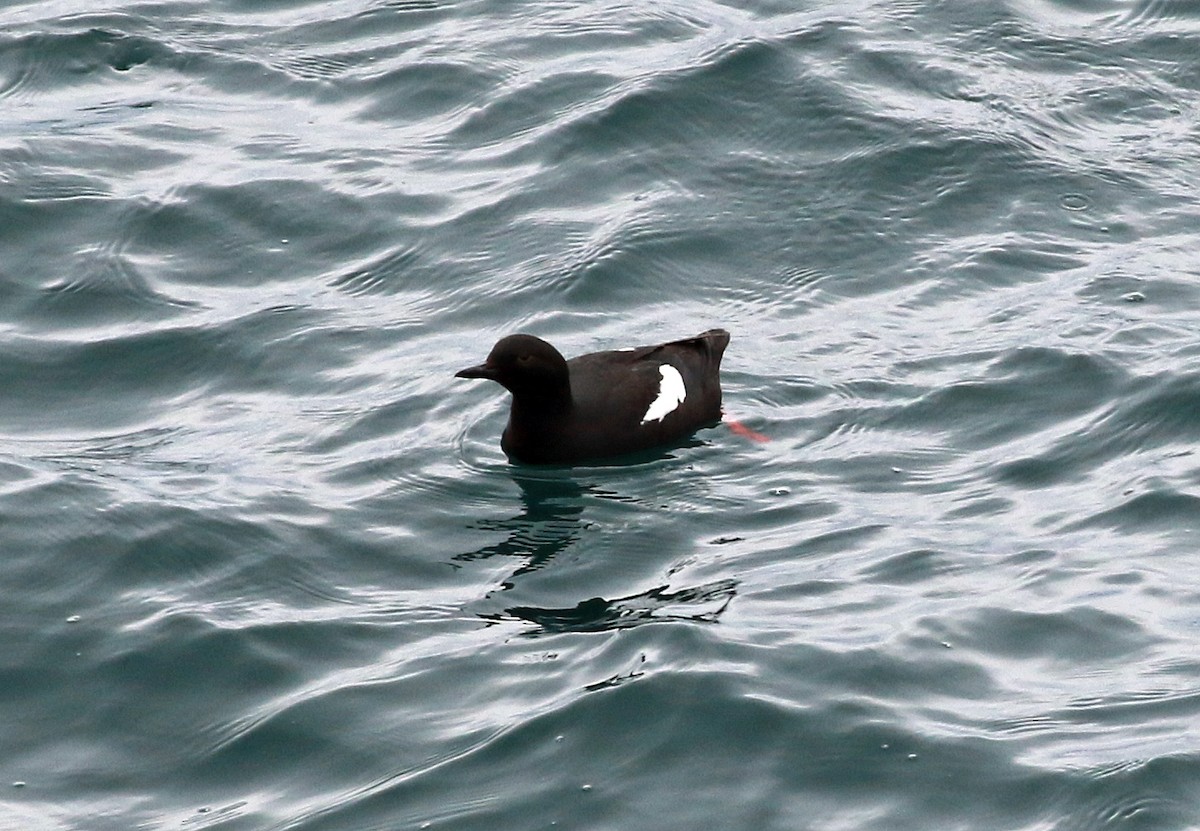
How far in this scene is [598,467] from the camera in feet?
32.0

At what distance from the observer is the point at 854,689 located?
24.0ft

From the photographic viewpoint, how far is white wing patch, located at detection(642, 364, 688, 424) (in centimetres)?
977

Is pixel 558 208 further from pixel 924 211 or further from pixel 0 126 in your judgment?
pixel 0 126

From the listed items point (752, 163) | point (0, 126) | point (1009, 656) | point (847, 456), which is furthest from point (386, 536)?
point (0, 126)

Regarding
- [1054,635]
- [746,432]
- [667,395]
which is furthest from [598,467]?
[1054,635]

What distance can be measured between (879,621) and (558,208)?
189 inches

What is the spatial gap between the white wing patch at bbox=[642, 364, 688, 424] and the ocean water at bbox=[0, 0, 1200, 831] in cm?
28

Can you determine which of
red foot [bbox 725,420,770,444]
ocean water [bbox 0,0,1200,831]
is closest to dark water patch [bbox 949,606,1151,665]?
ocean water [bbox 0,0,1200,831]

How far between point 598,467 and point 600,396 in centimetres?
37

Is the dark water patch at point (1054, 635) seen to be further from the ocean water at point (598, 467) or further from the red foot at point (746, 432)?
the red foot at point (746, 432)

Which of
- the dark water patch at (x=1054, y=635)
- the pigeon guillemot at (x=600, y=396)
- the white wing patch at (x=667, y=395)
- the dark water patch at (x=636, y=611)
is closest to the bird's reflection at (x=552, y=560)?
the dark water patch at (x=636, y=611)

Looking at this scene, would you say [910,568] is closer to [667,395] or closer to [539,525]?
[539,525]

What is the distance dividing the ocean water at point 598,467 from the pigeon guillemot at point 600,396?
0.18 meters

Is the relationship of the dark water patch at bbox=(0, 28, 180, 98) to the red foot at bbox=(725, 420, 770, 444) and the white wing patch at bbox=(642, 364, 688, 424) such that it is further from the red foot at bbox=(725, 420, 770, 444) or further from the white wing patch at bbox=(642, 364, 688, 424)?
the red foot at bbox=(725, 420, 770, 444)
